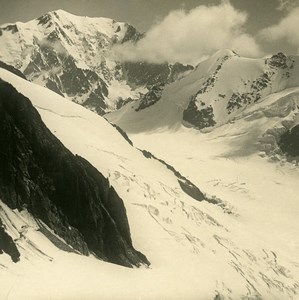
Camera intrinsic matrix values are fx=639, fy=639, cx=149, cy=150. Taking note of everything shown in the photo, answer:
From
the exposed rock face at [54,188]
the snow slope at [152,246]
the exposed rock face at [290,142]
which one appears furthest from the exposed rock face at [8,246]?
the exposed rock face at [290,142]

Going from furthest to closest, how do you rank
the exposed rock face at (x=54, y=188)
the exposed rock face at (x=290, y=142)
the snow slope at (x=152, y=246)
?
the exposed rock face at (x=290, y=142)
the exposed rock face at (x=54, y=188)
the snow slope at (x=152, y=246)

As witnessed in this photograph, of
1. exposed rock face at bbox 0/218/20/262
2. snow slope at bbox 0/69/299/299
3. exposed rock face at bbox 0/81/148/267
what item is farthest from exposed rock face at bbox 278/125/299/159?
exposed rock face at bbox 0/218/20/262

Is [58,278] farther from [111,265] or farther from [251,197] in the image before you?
[251,197]

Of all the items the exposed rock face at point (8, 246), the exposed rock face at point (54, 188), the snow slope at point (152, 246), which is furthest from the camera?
the exposed rock face at point (54, 188)

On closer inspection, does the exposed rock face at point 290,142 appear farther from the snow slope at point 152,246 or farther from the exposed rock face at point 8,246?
the exposed rock face at point 8,246

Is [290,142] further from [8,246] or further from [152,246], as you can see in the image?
[8,246]

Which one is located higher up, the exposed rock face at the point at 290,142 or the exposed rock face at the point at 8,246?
the exposed rock face at the point at 290,142

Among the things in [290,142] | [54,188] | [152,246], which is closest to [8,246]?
[54,188]

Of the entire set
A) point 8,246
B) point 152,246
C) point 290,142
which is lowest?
point 152,246
